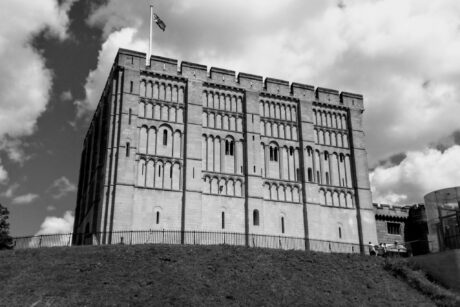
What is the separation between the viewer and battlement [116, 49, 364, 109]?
40062 mm

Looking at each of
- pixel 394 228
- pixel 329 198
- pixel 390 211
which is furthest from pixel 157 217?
pixel 394 228

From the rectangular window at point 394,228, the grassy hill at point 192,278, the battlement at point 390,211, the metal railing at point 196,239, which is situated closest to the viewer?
the grassy hill at point 192,278

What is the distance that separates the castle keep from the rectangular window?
461cm

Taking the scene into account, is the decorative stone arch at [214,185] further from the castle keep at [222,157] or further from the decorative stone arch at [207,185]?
the decorative stone arch at [207,185]

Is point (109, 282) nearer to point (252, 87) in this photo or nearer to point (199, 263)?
Result: point (199, 263)

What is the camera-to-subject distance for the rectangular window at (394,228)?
4690cm

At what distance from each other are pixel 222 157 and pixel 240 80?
7.01 metres

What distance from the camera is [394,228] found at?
47.2 meters

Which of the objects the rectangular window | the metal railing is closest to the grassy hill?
the metal railing

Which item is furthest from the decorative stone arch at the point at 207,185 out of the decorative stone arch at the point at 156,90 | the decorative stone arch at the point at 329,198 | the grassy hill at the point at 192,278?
the grassy hill at the point at 192,278

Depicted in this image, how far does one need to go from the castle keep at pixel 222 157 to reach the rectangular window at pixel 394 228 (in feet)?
15.1

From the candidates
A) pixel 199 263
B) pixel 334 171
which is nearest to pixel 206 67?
pixel 334 171

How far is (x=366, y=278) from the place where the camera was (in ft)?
88.6

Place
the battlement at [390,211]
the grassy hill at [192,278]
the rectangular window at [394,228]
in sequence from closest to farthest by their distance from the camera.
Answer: the grassy hill at [192,278]
the battlement at [390,211]
the rectangular window at [394,228]
